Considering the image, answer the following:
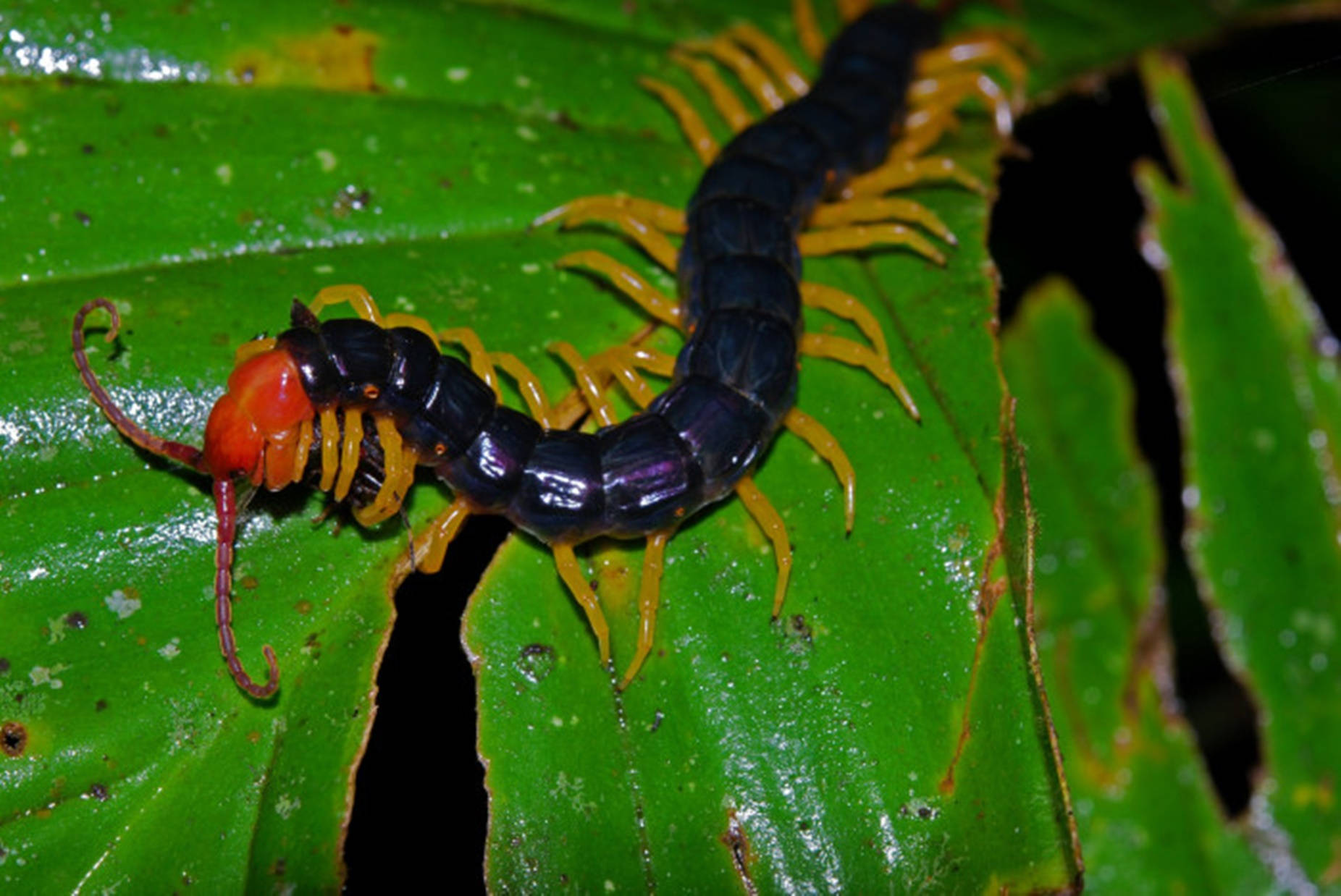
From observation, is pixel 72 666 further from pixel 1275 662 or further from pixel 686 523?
pixel 1275 662

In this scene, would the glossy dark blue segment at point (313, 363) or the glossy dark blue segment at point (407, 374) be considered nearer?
the glossy dark blue segment at point (313, 363)

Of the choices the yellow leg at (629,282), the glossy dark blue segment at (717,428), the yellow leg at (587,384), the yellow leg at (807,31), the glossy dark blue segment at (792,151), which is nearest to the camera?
the glossy dark blue segment at (717,428)

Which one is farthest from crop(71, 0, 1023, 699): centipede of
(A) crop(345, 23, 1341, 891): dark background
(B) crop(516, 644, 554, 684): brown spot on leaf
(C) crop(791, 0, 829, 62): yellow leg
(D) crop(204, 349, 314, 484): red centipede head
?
(A) crop(345, 23, 1341, 891): dark background

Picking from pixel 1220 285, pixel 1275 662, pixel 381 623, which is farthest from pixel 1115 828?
pixel 381 623

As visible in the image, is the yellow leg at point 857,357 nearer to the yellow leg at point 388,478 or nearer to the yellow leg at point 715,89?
the yellow leg at point 715,89

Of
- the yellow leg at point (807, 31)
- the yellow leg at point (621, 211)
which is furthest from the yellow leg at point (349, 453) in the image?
the yellow leg at point (807, 31)

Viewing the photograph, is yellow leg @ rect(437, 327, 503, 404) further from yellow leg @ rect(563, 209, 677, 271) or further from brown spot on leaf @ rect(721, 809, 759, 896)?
brown spot on leaf @ rect(721, 809, 759, 896)

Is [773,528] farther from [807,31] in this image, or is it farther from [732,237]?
[807,31]
